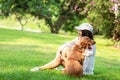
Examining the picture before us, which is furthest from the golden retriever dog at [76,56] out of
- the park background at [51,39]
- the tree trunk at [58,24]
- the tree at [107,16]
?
the tree trunk at [58,24]

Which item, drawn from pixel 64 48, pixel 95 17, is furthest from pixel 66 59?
pixel 95 17

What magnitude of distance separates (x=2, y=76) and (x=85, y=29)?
2.26m

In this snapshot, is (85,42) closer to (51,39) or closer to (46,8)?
(51,39)

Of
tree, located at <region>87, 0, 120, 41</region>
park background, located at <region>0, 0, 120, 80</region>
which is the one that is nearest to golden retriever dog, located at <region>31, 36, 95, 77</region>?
park background, located at <region>0, 0, 120, 80</region>

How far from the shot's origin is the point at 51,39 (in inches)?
1201

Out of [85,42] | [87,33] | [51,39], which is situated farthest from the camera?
[51,39]

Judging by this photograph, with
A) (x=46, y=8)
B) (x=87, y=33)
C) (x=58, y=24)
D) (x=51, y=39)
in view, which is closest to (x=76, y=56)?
(x=87, y=33)

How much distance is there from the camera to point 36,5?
149ft

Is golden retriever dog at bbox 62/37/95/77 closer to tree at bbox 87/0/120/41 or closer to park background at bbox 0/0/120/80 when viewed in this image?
park background at bbox 0/0/120/80

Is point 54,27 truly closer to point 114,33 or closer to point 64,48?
point 114,33

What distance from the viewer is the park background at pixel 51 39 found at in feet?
32.7

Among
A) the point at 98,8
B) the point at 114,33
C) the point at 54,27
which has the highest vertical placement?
the point at 98,8

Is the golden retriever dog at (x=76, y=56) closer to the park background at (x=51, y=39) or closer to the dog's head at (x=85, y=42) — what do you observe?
the dog's head at (x=85, y=42)

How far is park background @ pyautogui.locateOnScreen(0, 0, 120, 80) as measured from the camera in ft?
32.7
